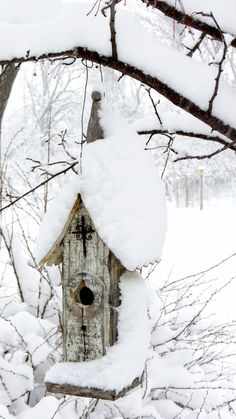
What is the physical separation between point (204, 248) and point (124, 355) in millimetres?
11793

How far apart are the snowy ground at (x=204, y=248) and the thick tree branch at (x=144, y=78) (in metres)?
4.73

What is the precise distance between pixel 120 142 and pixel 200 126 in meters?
0.32

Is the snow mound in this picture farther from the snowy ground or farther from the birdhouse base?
the snowy ground

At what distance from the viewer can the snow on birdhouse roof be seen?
1774mm

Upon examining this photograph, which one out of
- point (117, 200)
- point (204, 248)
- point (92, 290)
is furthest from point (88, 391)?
point (204, 248)

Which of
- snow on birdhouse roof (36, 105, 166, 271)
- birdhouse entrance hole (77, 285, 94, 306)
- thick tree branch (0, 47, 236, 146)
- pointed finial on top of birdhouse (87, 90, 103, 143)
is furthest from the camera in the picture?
birdhouse entrance hole (77, 285, 94, 306)

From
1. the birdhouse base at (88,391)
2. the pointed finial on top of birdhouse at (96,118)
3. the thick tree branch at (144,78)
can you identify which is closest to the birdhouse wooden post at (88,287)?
the pointed finial on top of birdhouse at (96,118)

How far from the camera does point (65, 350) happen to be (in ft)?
6.63

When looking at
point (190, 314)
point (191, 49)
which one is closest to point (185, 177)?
point (190, 314)

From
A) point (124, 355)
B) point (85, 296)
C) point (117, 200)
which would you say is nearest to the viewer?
point (117, 200)

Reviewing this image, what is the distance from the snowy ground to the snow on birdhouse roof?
452 centimetres

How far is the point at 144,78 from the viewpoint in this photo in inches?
63.7

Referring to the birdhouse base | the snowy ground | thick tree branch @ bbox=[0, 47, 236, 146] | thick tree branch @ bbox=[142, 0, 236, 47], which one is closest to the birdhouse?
the birdhouse base

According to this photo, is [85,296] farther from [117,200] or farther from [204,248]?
[204,248]
